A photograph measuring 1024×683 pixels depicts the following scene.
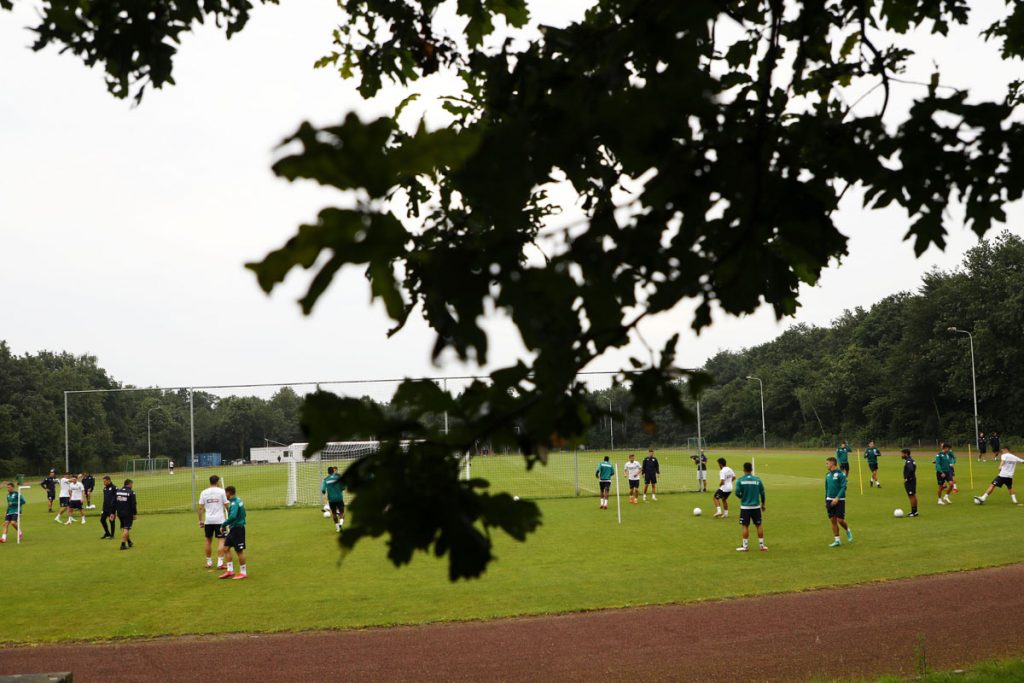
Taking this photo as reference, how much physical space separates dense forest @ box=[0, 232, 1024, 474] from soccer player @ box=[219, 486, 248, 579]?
21628 millimetres

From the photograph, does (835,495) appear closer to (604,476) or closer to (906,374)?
(604,476)

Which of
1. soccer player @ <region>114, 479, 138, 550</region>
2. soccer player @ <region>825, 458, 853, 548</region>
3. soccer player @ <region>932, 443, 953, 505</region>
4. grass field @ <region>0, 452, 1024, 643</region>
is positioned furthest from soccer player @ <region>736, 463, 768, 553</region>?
soccer player @ <region>114, 479, 138, 550</region>

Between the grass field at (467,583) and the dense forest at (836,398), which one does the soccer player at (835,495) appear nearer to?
the grass field at (467,583)

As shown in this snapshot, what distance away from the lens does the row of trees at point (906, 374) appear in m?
71.4

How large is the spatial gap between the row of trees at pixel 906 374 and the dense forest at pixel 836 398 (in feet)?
0.46

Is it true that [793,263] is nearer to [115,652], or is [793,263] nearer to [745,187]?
[745,187]

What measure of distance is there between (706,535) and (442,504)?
21.2 metres

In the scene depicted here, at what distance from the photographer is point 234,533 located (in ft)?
58.7

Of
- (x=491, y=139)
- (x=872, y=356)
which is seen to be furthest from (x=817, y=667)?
(x=872, y=356)

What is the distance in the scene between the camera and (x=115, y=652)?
1238 centimetres

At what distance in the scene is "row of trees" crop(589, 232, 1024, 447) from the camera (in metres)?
71.4

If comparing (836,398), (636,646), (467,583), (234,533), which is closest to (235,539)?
(234,533)

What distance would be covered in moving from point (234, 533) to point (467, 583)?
25.4 feet

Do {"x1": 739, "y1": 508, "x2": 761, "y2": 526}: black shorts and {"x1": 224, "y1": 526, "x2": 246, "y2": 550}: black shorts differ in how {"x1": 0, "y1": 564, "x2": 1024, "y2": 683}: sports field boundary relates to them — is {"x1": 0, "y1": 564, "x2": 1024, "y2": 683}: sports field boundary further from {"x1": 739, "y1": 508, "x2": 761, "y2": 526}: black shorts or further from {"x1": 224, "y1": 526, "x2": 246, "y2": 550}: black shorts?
{"x1": 224, "y1": 526, "x2": 246, "y2": 550}: black shorts
